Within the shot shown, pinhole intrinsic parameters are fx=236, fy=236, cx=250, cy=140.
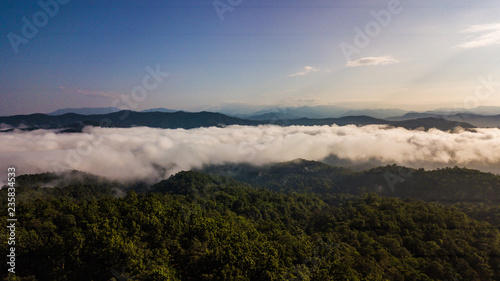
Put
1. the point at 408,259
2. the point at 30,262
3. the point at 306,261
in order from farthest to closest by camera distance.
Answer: the point at 408,259 → the point at 306,261 → the point at 30,262

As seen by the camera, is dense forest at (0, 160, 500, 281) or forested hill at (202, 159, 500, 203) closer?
dense forest at (0, 160, 500, 281)

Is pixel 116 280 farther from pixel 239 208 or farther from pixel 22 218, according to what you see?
pixel 239 208

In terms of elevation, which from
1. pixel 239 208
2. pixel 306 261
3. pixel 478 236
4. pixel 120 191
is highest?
pixel 306 261

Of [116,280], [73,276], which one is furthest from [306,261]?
[73,276]

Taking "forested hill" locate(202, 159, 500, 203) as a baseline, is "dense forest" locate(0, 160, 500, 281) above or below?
above

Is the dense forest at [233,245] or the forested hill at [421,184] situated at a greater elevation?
the dense forest at [233,245]

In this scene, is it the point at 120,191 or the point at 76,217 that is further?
the point at 120,191

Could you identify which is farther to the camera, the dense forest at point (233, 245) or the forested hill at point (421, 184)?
the forested hill at point (421, 184)

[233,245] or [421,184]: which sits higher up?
[233,245]

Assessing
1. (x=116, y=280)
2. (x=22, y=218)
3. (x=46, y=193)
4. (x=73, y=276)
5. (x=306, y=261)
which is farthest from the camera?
(x=46, y=193)

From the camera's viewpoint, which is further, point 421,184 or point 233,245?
point 421,184

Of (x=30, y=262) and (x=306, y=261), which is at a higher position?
(x=30, y=262)
